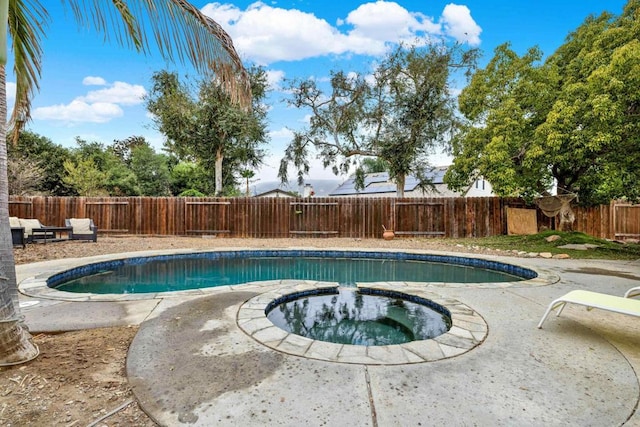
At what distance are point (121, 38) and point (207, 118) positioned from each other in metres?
12.4

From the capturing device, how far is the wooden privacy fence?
36.5ft

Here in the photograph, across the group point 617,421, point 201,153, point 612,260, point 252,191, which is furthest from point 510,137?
point 252,191

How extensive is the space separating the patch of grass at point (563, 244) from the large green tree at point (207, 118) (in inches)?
400

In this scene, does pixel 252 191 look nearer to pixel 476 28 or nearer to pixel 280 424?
pixel 476 28

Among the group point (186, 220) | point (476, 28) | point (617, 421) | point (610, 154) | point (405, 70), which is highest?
point (476, 28)

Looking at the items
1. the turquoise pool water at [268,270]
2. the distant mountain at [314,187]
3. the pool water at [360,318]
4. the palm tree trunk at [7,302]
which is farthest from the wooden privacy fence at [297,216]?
the distant mountain at [314,187]

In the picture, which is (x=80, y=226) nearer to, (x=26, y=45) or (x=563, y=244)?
(x=26, y=45)

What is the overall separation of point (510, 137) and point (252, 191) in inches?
764

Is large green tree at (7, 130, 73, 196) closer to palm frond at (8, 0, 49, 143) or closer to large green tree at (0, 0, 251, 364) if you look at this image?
palm frond at (8, 0, 49, 143)

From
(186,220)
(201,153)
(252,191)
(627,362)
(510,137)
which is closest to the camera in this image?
(627,362)

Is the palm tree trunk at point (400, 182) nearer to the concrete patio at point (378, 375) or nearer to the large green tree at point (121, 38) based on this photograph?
the concrete patio at point (378, 375)

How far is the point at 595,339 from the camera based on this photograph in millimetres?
2713

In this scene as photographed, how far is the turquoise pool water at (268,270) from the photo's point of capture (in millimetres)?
5645

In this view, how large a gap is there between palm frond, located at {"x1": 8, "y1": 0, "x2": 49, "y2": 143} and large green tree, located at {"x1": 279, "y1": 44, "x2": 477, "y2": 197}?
11.4 meters
